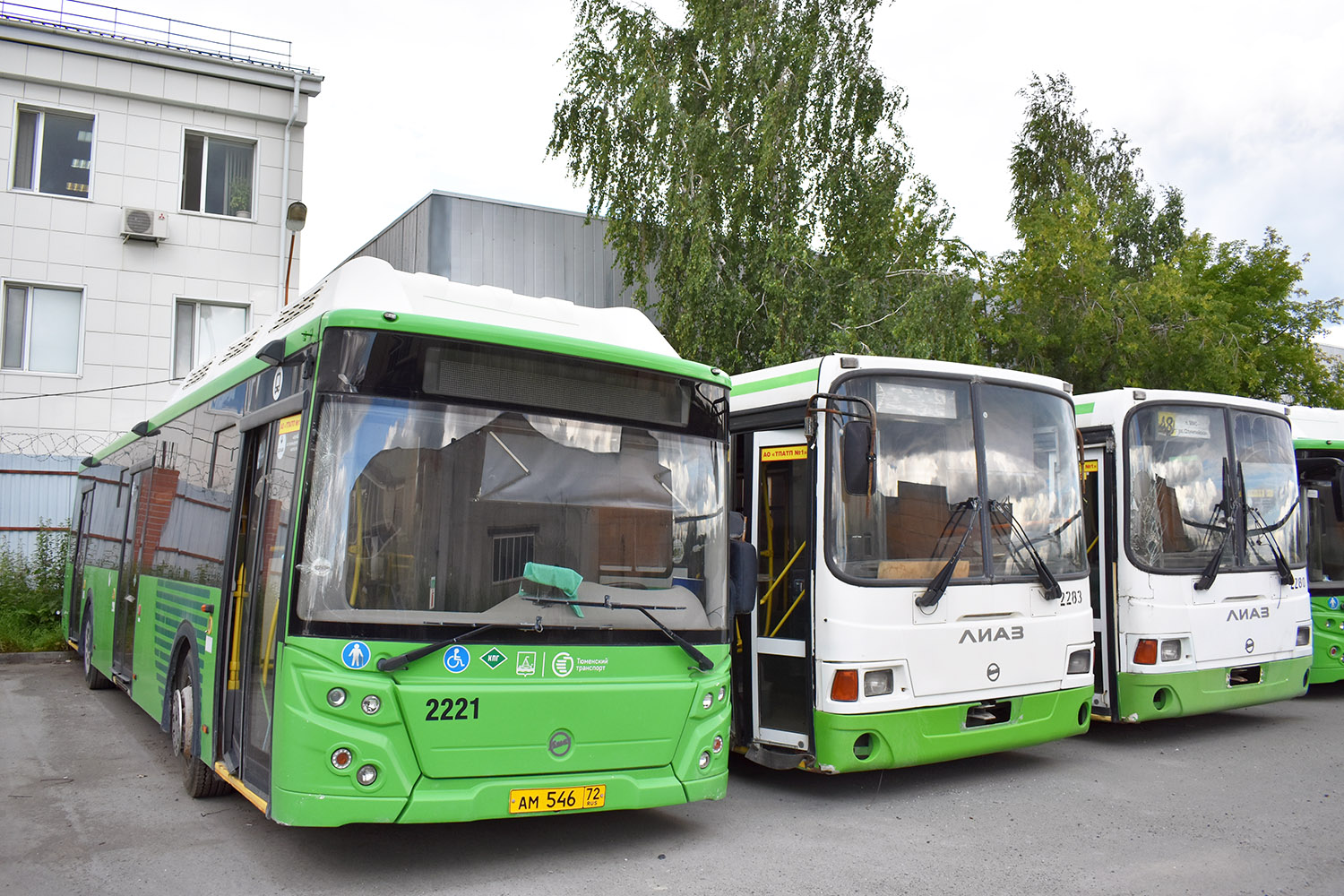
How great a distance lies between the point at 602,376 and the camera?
230 inches

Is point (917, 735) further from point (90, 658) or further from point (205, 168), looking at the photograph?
point (205, 168)

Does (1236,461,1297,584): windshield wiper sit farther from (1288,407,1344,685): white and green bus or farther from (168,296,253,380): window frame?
(168,296,253,380): window frame

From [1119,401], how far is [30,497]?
15374 millimetres

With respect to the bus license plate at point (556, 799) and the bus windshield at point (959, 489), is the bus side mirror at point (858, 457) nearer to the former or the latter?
the bus windshield at point (959, 489)

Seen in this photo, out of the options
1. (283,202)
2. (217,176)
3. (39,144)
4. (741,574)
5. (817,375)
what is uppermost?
(39,144)

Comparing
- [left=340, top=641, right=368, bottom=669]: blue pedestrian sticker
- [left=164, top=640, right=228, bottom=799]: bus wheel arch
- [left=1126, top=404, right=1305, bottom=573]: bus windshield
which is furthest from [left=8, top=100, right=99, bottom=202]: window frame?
[left=1126, top=404, right=1305, bottom=573]: bus windshield

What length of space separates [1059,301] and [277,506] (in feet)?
68.6

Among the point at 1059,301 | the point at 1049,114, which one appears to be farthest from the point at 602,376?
the point at 1049,114

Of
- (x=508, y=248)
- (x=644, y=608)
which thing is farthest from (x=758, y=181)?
(x=644, y=608)

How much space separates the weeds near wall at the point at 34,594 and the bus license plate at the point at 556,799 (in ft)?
38.8

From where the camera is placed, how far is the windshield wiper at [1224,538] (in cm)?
894

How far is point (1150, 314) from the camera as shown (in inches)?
893

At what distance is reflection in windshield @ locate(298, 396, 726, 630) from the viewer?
504 centimetres

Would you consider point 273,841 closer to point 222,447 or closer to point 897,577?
point 222,447
